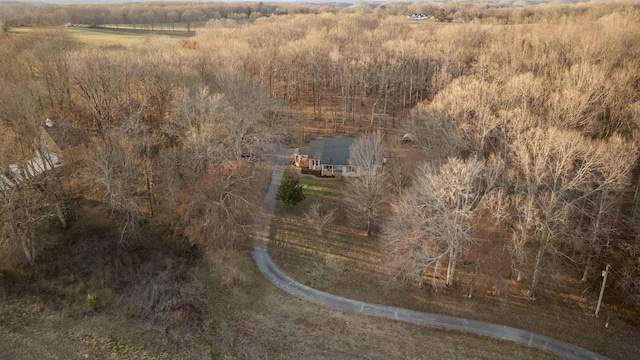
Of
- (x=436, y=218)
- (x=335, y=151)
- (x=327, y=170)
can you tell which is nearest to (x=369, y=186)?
(x=436, y=218)

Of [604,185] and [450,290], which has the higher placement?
[604,185]

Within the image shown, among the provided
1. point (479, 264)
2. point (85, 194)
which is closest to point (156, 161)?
point (85, 194)

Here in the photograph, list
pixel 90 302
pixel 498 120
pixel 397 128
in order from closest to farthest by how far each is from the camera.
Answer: pixel 90 302, pixel 498 120, pixel 397 128

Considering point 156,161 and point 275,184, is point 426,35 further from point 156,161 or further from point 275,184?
point 156,161

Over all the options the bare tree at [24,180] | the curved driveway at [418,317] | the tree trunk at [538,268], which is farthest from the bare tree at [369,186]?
the bare tree at [24,180]

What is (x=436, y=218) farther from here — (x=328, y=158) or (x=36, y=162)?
(x=36, y=162)

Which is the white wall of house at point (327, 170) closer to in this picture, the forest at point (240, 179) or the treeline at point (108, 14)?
the forest at point (240, 179)

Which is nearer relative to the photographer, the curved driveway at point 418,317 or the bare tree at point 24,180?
the curved driveway at point 418,317
